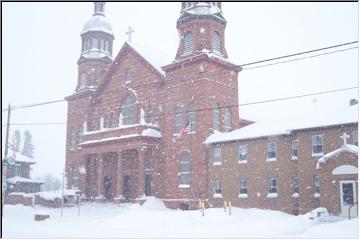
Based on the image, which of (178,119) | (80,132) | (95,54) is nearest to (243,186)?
(178,119)

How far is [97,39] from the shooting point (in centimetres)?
5250

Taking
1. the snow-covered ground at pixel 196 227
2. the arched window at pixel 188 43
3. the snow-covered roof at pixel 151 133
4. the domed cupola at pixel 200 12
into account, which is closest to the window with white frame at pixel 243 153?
the snow-covered ground at pixel 196 227

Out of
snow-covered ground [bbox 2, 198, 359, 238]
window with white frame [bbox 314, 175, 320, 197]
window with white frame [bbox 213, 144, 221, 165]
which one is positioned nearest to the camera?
snow-covered ground [bbox 2, 198, 359, 238]

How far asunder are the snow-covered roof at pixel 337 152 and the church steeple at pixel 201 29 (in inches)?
575

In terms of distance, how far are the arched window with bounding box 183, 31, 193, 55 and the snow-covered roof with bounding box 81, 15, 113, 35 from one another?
567 inches

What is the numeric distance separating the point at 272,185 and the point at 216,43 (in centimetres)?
1407

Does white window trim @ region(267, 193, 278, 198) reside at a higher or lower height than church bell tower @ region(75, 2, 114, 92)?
lower

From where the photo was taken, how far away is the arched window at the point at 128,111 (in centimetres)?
4503

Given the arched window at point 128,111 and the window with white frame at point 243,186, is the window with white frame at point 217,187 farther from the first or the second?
the arched window at point 128,111

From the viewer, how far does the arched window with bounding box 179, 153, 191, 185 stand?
39156mm

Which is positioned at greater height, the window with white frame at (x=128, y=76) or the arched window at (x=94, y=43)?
the arched window at (x=94, y=43)

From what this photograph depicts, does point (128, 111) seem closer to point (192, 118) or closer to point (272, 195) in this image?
point (192, 118)

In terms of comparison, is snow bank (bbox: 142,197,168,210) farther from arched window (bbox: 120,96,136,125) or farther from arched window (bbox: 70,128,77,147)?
arched window (bbox: 70,128,77,147)

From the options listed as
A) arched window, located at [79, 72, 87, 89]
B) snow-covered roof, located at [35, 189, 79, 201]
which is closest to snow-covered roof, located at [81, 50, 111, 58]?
arched window, located at [79, 72, 87, 89]
